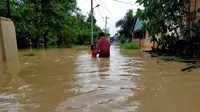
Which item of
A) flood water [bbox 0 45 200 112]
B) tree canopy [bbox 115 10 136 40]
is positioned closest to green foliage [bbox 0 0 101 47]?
flood water [bbox 0 45 200 112]

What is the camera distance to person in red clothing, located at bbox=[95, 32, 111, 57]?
33.7 feet

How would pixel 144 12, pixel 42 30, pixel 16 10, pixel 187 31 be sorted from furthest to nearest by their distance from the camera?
pixel 42 30
pixel 16 10
pixel 144 12
pixel 187 31

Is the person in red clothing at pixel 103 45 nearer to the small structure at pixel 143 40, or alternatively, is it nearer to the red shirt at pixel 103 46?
the red shirt at pixel 103 46

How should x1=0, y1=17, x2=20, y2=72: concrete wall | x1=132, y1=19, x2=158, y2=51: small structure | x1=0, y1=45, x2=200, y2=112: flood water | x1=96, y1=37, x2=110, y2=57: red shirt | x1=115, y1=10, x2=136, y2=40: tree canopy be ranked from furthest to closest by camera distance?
x1=115, y1=10, x2=136, y2=40: tree canopy
x1=132, y1=19, x2=158, y2=51: small structure
x1=96, y1=37, x2=110, y2=57: red shirt
x1=0, y1=17, x2=20, y2=72: concrete wall
x1=0, y1=45, x2=200, y2=112: flood water

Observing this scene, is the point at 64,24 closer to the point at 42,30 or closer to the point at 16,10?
the point at 42,30

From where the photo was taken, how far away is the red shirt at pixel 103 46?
33.7ft

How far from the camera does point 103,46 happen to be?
34.2 ft

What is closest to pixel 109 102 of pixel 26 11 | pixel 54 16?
pixel 26 11

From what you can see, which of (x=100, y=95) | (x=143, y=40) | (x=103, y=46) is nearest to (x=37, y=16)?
(x=143, y=40)

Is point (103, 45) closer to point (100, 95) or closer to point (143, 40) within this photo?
point (100, 95)

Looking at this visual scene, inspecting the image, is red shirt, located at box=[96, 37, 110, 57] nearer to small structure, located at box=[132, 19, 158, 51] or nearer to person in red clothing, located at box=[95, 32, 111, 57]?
person in red clothing, located at box=[95, 32, 111, 57]

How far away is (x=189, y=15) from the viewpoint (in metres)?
11.5

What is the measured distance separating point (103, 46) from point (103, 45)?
10cm

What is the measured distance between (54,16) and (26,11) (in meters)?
4.56
